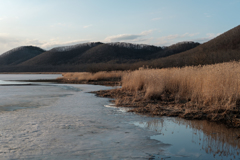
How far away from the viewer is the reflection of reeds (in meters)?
3.84

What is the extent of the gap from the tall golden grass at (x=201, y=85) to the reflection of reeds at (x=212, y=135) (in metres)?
1.42

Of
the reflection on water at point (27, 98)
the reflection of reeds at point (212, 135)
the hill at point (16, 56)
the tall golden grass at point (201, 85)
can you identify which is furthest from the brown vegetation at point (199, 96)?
the hill at point (16, 56)

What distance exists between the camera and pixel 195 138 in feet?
15.0

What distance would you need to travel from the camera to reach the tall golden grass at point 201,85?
7.10 m

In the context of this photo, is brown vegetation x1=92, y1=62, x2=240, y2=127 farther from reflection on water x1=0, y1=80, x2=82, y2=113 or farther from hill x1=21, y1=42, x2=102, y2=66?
hill x1=21, y1=42, x2=102, y2=66

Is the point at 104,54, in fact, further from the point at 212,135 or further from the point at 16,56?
the point at 212,135

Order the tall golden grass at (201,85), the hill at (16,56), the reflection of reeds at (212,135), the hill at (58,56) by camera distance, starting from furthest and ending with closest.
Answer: the hill at (16,56), the hill at (58,56), the tall golden grass at (201,85), the reflection of reeds at (212,135)

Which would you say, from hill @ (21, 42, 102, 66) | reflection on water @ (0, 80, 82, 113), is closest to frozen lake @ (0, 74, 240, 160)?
reflection on water @ (0, 80, 82, 113)

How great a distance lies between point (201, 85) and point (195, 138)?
4573 millimetres

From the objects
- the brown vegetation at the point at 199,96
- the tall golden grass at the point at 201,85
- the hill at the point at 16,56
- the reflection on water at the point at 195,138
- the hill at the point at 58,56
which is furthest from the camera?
the hill at the point at 16,56

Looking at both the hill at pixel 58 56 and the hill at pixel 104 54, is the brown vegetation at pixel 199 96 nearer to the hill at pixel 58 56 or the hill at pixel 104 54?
the hill at pixel 104 54

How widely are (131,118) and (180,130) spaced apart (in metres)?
1.73

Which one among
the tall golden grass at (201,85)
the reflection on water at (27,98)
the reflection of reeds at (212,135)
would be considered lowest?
the reflection of reeds at (212,135)

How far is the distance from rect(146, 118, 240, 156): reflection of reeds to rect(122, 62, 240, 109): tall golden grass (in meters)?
1.42
